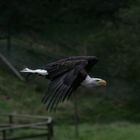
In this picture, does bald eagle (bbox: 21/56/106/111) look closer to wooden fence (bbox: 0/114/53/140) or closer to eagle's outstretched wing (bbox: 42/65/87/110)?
eagle's outstretched wing (bbox: 42/65/87/110)

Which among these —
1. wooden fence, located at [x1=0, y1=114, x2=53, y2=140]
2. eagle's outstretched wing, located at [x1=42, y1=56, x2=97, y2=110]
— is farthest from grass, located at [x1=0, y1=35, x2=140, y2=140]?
eagle's outstretched wing, located at [x1=42, y1=56, x2=97, y2=110]

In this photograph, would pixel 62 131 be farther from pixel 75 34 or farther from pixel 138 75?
pixel 75 34

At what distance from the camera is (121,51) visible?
2491 cm

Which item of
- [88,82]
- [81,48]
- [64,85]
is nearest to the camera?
[64,85]

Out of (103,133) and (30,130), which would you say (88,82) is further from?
(30,130)

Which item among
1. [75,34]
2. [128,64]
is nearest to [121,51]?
[128,64]

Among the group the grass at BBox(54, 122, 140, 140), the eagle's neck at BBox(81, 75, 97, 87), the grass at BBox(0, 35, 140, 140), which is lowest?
the grass at BBox(54, 122, 140, 140)

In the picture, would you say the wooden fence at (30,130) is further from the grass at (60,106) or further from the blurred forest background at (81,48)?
the blurred forest background at (81,48)

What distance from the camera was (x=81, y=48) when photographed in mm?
26391

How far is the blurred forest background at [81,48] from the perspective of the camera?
24.6m

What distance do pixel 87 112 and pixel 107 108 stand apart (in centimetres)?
109

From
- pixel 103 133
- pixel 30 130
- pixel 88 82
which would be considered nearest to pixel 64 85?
pixel 88 82

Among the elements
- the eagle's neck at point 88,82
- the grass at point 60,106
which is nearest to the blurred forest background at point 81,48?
the grass at point 60,106

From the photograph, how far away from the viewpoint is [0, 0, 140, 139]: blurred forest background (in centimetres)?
2461
